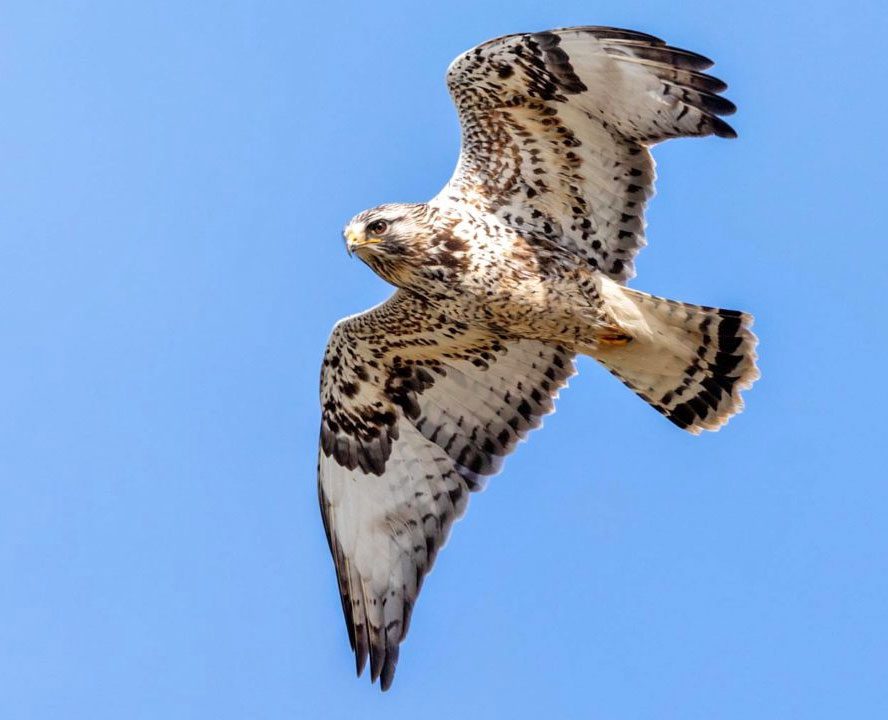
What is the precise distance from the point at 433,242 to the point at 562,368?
4.96ft

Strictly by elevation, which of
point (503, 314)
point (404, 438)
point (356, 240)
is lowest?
point (404, 438)

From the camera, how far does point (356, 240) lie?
9562 mm

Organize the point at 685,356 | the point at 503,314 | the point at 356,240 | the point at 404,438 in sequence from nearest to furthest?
the point at 356,240
the point at 503,314
the point at 685,356
the point at 404,438

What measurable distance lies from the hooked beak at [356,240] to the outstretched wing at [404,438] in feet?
2.89

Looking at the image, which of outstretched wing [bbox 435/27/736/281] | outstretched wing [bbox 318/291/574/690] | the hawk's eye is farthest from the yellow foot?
the hawk's eye

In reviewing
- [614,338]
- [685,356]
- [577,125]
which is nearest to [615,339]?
[614,338]

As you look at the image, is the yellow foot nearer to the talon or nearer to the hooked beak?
the talon

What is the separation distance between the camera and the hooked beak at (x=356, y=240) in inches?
376

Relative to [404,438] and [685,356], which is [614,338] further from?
[404,438]

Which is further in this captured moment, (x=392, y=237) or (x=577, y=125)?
(x=577, y=125)

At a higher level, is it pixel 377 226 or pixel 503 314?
pixel 377 226

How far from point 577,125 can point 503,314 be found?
1201 mm

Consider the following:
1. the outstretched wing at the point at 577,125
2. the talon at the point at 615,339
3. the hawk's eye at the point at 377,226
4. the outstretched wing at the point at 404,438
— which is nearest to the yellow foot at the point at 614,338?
the talon at the point at 615,339

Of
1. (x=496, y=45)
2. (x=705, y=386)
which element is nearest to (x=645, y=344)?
(x=705, y=386)
